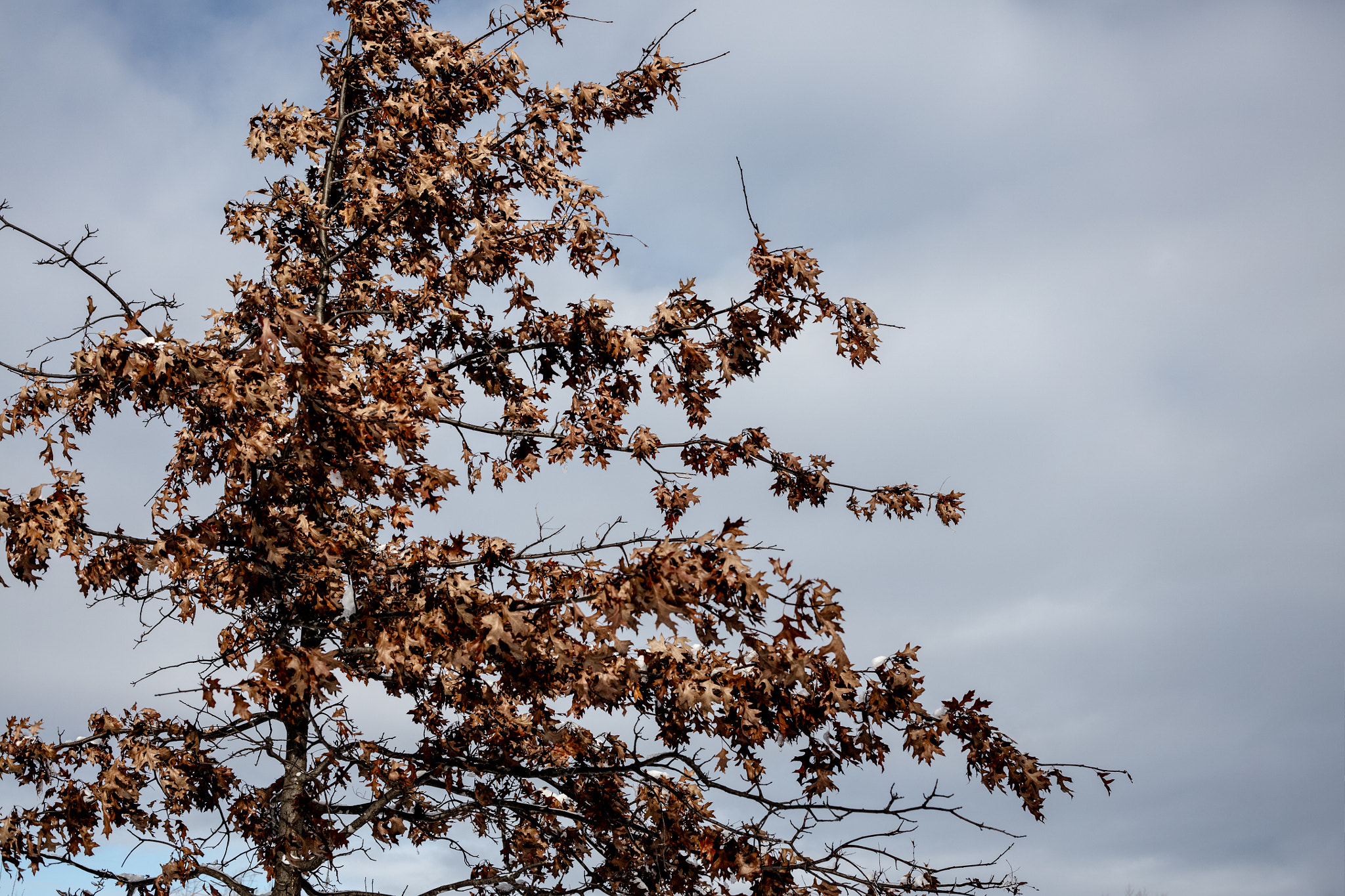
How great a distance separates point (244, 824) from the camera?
846cm

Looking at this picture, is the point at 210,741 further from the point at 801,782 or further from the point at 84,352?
the point at 801,782

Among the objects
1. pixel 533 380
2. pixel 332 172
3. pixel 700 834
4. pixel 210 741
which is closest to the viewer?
pixel 700 834

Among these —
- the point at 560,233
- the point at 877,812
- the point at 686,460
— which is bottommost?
the point at 877,812

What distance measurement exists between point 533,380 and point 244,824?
473cm

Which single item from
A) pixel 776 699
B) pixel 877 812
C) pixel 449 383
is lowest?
pixel 877 812

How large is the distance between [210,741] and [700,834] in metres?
4.40

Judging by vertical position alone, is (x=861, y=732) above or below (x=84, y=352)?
below

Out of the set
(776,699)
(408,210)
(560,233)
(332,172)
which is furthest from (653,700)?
(332,172)

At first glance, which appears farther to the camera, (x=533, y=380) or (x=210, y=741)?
(x=533, y=380)

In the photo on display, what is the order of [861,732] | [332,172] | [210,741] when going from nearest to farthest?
[861,732], [210,741], [332,172]

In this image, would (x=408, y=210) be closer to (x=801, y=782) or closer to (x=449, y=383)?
(x=449, y=383)

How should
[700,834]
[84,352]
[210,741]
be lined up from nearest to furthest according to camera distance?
1. [84,352]
2. [700,834]
3. [210,741]

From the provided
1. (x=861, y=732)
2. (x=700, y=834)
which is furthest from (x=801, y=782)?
(x=700, y=834)

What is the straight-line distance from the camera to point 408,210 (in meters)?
9.56
